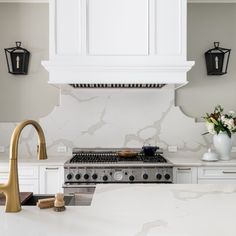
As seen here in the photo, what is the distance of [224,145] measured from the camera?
11.1ft

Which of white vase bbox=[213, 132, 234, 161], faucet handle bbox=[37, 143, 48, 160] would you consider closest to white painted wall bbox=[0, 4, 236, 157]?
white vase bbox=[213, 132, 234, 161]

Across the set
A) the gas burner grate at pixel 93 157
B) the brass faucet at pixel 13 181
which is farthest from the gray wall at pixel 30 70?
the brass faucet at pixel 13 181

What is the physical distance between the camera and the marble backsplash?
372 cm

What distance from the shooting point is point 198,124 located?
3742 millimetres

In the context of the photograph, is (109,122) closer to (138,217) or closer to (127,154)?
(127,154)

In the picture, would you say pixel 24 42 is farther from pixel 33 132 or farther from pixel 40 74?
pixel 33 132

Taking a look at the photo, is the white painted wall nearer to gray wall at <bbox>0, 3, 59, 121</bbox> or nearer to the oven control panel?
gray wall at <bbox>0, 3, 59, 121</bbox>

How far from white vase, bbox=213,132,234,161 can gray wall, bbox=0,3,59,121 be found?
188 cm

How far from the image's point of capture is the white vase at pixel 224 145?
3.38 metres

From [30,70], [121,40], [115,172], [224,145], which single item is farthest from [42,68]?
[224,145]

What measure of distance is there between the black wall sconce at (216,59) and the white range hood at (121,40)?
0.72 meters

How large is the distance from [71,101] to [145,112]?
34.0 inches

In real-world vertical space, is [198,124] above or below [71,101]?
below

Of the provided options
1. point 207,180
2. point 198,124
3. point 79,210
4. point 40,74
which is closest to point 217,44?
point 198,124
